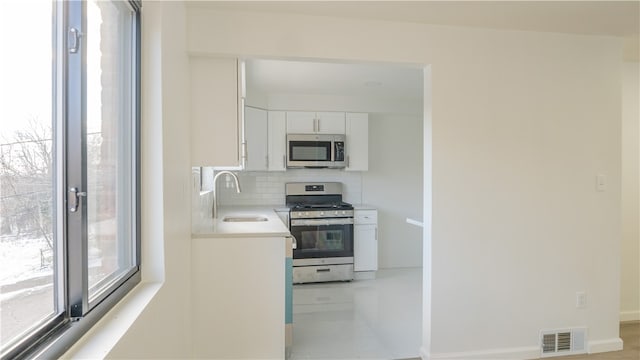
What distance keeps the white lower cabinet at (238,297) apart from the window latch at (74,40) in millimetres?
1585

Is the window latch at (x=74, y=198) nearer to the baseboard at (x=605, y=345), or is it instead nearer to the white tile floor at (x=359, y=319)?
the white tile floor at (x=359, y=319)

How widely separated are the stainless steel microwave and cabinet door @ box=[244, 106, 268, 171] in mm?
318

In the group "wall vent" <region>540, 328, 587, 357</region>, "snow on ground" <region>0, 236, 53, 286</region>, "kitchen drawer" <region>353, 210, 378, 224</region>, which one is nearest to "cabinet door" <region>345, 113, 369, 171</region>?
"kitchen drawer" <region>353, 210, 378, 224</region>

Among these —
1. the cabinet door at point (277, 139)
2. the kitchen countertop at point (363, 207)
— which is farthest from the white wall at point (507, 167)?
the cabinet door at point (277, 139)

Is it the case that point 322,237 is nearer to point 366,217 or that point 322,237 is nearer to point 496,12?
point 366,217

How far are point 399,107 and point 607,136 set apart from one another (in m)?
2.71

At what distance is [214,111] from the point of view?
244 cm

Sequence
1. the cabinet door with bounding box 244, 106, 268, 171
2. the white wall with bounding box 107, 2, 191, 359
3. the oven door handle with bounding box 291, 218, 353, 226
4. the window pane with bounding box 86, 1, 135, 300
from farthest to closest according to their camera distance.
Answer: the cabinet door with bounding box 244, 106, 268, 171
the oven door handle with bounding box 291, 218, 353, 226
the white wall with bounding box 107, 2, 191, 359
the window pane with bounding box 86, 1, 135, 300

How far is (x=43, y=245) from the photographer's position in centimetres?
97

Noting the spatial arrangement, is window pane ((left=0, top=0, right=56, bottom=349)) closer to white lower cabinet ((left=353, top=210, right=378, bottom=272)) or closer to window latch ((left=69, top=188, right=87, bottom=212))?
window latch ((left=69, top=188, right=87, bottom=212))

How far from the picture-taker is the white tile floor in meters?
2.74

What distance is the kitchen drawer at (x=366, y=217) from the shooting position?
4656 millimetres

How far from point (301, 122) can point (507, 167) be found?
2.72m

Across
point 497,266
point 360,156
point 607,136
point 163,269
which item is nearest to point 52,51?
point 163,269
